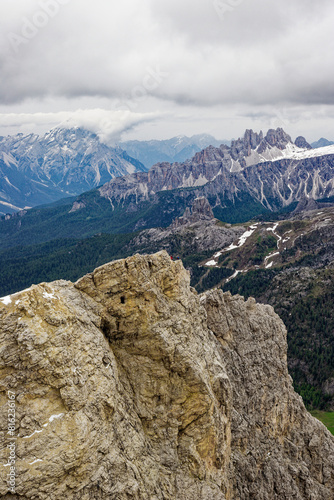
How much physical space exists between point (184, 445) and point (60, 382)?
45.1ft

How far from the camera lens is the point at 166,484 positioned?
89.2ft

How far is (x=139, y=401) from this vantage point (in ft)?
96.2

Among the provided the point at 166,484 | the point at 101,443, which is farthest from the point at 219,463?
the point at 101,443

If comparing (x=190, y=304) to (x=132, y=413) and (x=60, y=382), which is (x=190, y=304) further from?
(x=60, y=382)

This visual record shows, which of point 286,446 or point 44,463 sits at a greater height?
point 44,463

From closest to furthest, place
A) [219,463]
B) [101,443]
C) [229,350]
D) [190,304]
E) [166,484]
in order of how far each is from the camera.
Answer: [101,443]
[166,484]
[219,463]
[190,304]
[229,350]

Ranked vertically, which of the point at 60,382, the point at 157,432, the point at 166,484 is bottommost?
the point at 166,484

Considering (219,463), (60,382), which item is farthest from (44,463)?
(219,463)

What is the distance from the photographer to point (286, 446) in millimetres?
45844

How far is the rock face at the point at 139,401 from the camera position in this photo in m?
22.0

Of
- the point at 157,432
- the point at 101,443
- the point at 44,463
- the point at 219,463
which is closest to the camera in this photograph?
the point at 44,463

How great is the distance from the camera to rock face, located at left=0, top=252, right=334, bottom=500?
72.3ft

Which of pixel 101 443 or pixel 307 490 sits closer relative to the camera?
pixel 101 443

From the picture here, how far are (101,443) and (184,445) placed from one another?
9343mm
